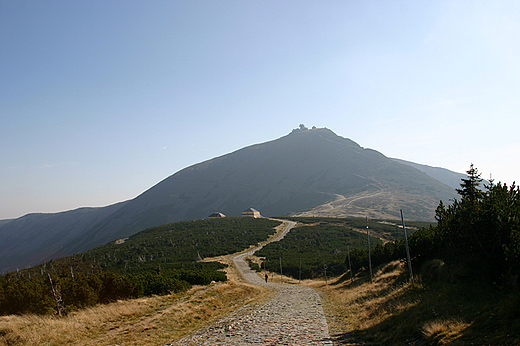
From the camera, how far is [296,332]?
38.8 feet

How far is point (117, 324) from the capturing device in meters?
14.3

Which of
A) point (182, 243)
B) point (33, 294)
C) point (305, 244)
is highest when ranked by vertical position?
point (33, 294)

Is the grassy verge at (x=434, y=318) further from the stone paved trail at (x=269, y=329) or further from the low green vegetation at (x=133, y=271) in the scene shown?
the low green vegetation at (x=133, y=271)

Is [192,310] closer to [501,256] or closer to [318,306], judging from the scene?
[318,306]

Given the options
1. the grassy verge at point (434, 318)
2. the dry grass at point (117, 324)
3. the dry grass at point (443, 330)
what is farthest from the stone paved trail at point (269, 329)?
the dry grass at point (443, 330)

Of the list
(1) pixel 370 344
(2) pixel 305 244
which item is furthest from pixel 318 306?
(2) pixel 305 244

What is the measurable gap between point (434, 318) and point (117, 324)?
1377cm

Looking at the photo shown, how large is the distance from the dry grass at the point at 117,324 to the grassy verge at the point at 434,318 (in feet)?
23.7

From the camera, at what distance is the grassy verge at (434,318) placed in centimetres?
765

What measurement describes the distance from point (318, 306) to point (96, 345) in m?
12.9

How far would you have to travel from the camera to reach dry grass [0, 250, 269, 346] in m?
11.5

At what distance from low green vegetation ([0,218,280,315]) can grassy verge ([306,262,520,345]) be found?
46.1ft

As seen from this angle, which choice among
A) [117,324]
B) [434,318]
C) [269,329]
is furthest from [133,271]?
[434,318]

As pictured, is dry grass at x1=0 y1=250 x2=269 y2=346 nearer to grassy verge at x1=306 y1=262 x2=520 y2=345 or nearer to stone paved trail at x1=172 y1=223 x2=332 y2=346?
stone paved trail at x1=172 y1=223 x2=332 y2=346
